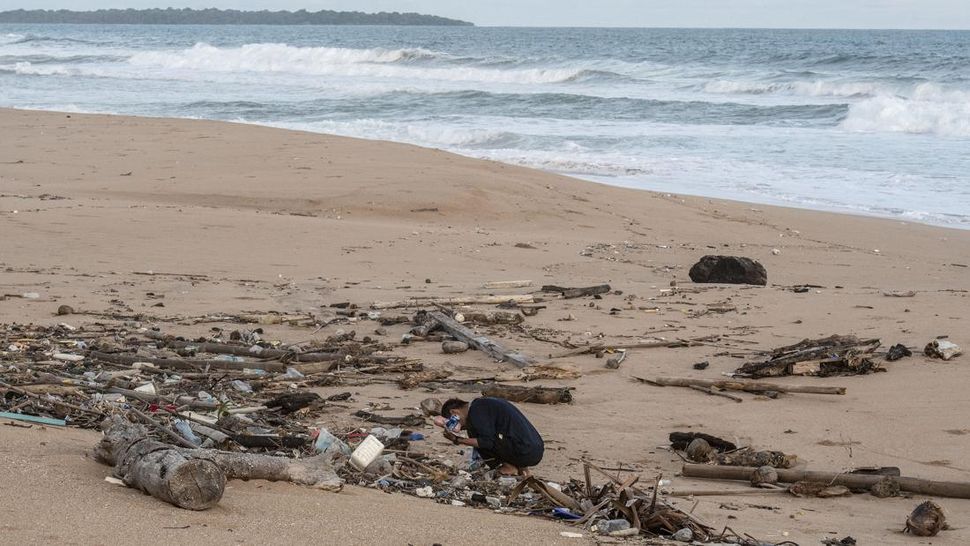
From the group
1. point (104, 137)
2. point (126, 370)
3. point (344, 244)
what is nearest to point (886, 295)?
point (344, 244)

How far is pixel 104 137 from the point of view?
19.1 m

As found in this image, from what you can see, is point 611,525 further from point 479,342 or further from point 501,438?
point 479,342

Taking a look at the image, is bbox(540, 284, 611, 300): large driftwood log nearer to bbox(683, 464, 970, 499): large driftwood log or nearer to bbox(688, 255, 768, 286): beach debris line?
bbox(688, 255, 768, 286): beach debris line

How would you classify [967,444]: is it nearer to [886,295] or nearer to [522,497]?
[522,497]

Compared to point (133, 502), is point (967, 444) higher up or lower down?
lower down

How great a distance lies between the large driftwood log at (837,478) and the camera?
4871mm

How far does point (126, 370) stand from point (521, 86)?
126ft

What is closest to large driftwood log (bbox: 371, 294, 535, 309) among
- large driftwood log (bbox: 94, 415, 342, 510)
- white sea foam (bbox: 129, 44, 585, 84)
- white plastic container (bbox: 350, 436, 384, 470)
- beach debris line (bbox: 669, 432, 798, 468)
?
beach debris line (bbox: 669, 432, 798, 468)

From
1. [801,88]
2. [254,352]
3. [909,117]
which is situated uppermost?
[801,88]

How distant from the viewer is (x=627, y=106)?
32531mm

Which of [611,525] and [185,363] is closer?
[611,525]

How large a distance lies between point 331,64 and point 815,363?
51.3m

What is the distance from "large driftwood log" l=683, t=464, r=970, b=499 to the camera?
487 cm

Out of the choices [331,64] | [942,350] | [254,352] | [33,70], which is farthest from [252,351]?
[331,64]
